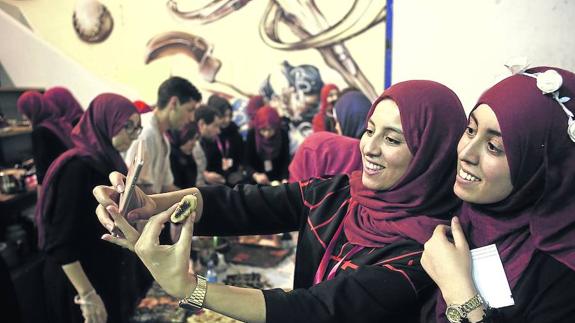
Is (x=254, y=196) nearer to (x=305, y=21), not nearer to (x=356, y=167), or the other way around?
(x=356, y=167)

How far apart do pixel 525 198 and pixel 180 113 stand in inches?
81.4

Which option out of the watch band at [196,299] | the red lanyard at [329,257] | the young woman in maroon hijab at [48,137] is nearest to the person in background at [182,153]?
the young woman in maroon hijab at [48,137]

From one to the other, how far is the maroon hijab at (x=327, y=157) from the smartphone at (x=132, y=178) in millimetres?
954

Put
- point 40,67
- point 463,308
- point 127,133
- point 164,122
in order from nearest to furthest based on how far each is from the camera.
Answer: point 463,308 < point 127,133 < point 164,122 < point 40,67

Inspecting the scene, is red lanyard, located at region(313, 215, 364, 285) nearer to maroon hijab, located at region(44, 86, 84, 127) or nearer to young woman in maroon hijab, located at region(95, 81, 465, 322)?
young woman in maroon hijab, located at region(95, 81, 465, 322)

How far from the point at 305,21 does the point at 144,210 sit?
331 centimetres

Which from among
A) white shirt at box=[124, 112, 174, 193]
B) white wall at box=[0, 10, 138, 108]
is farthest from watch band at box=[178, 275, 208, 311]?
white wall at box=[0, 10, 138, 108]

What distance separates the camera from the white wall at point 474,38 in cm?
150

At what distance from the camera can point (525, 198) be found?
0.87 meters

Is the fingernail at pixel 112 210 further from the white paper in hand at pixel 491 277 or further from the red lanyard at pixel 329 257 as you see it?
the white paper in hand at pixel 491 277

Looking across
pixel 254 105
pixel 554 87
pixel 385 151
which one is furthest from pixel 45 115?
pixel 554 87

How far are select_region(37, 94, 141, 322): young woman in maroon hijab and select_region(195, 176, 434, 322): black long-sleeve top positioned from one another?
29.8 inches

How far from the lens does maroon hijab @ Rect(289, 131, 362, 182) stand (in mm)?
1763

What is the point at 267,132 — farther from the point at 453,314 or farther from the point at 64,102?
the point at 453,314
